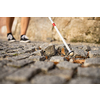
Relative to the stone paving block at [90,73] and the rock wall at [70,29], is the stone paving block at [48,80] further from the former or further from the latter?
the rock wall at [70,29]

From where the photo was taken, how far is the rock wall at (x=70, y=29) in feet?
12.3

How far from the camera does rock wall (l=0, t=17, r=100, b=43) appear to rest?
12.3ft

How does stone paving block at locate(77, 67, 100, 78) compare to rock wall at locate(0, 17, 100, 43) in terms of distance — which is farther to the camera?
rock wall at locate(0, 17, 100, 43)

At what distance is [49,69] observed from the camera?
3.67ft

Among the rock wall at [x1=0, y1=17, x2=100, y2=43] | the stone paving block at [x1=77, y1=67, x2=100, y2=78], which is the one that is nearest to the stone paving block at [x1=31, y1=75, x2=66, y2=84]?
the stone paving block at [x1=77, y1=67, x2=100, y2=78]

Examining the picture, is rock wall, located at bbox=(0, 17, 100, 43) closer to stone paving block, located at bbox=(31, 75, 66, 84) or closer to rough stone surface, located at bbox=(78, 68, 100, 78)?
rough stone surface, located at bbox=(78, 68, 100, 78)

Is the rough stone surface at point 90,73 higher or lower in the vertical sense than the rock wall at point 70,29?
lower

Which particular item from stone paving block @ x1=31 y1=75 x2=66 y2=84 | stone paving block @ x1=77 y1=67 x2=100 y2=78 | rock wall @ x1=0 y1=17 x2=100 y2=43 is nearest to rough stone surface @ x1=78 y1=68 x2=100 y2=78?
stone paving block @ x1=77 y1=67 x2=100 y2=78

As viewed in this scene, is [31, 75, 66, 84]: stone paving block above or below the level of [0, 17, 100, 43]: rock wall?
below

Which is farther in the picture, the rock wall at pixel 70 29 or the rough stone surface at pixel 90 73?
the rock wall at pixel 70 29

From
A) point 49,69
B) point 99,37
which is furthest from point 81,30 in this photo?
point 49,69

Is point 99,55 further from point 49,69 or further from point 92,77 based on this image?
point 49,69

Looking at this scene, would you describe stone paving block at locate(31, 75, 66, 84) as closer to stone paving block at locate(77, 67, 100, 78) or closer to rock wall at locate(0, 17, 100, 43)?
stone paving block at locate(77, 67, 100, 78)

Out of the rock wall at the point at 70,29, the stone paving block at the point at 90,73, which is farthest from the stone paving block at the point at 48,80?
the rock wall at the point at 70,29
